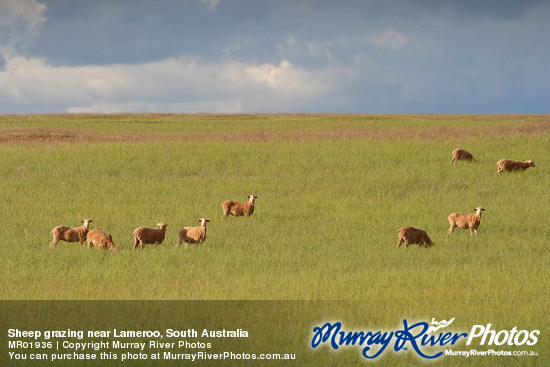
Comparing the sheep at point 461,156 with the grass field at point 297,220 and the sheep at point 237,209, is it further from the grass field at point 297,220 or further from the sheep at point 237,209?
the sheep at point 237,209

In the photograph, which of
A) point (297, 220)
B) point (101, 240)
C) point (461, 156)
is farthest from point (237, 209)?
point (461, 156)

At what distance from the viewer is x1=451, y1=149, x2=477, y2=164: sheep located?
40.3 m

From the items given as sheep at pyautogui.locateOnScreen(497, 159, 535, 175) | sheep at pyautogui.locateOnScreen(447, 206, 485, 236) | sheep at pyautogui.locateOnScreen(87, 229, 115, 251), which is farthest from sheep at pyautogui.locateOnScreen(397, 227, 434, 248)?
sheep at pyautogui.locateOnScreen(497, 159, 535, 175)

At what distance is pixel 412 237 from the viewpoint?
65.2 feet

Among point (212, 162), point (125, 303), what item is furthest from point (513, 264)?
point (212, 162)

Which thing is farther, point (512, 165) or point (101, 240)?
point (512, 165)

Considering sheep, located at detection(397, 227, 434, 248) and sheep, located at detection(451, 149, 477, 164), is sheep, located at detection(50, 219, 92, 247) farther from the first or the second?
sheep, located at detection(451, 149, 477, 164)

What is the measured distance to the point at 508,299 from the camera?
1391cm

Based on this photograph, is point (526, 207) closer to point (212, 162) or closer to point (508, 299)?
point (508, 299)

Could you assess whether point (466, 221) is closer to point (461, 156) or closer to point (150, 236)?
point (150, 236)

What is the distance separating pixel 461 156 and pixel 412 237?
72.5ft

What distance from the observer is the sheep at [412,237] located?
64.8ft

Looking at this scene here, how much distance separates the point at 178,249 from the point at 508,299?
935 cm

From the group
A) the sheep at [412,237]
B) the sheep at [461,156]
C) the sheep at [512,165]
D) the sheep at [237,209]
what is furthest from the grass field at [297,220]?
the sheep at [461,156]
